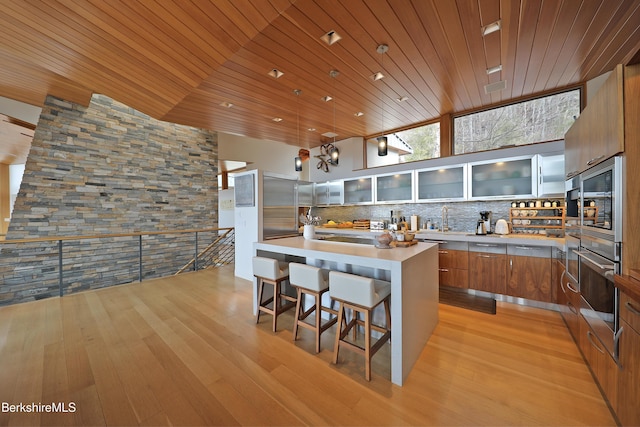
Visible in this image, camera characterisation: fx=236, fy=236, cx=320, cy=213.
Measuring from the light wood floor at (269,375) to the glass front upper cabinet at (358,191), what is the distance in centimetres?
269

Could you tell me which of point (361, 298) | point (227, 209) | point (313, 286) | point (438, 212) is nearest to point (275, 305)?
point (313, 286)

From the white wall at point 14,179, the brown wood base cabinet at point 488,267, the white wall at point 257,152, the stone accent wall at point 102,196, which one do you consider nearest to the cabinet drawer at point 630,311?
the brown wood base cabinet at point 488,267

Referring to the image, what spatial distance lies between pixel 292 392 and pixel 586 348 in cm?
227

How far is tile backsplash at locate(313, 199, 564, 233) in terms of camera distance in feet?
11.9

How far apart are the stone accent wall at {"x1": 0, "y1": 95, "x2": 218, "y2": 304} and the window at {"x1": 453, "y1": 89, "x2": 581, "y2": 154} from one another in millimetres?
6169

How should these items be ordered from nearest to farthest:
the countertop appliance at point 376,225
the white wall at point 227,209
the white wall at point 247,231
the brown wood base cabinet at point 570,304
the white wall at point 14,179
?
the brown wood base cabinet at point 570,304, the white wall at point 247,231, the countertop appliance at point 376,225, the white wall at point 14,179, the white wall at point 227,209

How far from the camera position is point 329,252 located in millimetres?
2135

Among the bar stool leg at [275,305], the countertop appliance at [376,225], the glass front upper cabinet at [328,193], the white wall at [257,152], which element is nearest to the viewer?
the bar stool leg at [275,305]

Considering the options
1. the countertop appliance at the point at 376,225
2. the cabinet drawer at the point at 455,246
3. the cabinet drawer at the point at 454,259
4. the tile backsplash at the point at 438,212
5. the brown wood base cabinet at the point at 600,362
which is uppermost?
the tile backsplash at the point at 438,212

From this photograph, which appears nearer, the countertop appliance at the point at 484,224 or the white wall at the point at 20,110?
the countertop appliance at the point at 484,224

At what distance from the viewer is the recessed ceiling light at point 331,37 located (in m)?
2.16

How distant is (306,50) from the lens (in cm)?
238

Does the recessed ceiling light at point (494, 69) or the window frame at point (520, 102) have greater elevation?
the recessed ceiling light at point (494, 69)

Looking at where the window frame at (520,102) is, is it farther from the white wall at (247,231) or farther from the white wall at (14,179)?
the white wall at (14,179)
